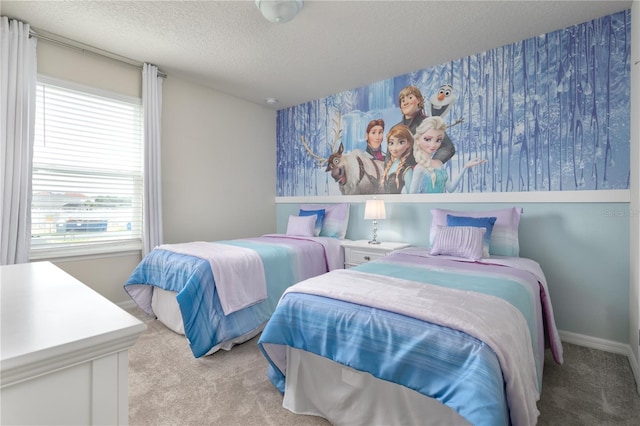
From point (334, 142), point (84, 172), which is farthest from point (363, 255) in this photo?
point (84, 172)

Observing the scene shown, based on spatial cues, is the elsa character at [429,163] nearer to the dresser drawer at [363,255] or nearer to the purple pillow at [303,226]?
the dresser drawer at [363,255]

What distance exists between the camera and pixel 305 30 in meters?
2.67

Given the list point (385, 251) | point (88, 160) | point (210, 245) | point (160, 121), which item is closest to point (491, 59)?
point (385, 251)

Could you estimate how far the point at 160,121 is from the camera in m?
3.51

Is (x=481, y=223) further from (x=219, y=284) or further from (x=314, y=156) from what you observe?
(x=314, y=156)

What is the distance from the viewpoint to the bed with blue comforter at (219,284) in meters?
2.29

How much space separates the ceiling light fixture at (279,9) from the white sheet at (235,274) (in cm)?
184

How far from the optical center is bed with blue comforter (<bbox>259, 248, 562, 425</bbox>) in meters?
1.15

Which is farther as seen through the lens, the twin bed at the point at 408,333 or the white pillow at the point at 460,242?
the white pillow at the point at 460,242

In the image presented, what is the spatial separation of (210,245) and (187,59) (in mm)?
1887

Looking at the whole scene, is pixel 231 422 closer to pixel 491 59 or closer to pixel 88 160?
pixel 88 160

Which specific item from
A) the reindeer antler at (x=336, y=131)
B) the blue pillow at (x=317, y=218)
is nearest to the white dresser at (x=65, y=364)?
the blue pillow at (x=317, y=218)

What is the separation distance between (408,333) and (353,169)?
9.57 feet

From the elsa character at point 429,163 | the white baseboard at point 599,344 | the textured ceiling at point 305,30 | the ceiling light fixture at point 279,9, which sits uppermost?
the textured ceiling at point 305,30
